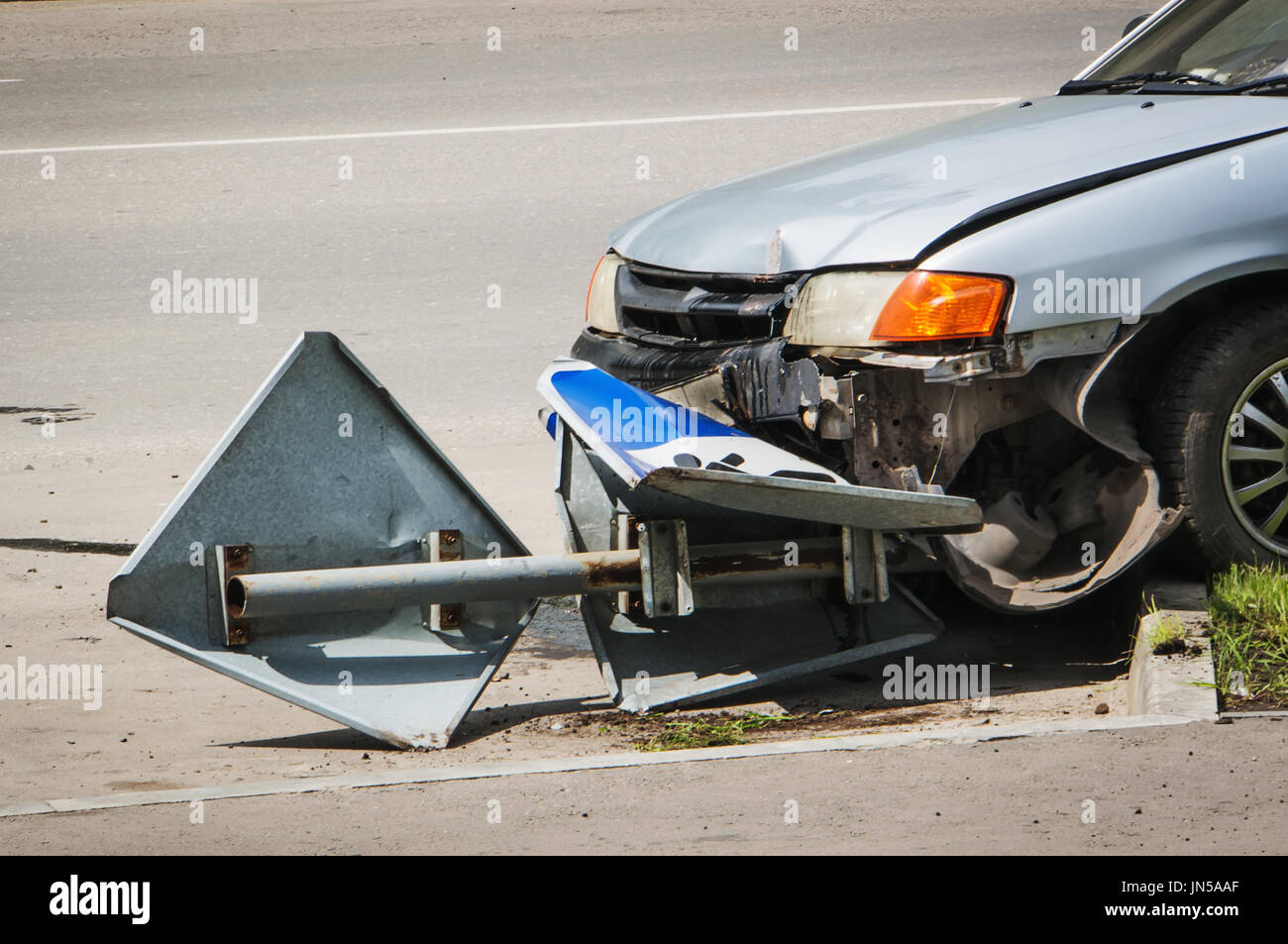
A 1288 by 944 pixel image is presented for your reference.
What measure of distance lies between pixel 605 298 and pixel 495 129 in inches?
225

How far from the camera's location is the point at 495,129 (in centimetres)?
1074

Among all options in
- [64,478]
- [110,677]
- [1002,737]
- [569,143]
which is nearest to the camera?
[1002,737]

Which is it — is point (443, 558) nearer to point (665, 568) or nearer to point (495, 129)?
point (665, 568)

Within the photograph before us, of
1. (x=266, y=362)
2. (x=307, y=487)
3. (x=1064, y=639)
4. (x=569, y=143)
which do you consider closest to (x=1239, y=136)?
(x=1064, y=639)

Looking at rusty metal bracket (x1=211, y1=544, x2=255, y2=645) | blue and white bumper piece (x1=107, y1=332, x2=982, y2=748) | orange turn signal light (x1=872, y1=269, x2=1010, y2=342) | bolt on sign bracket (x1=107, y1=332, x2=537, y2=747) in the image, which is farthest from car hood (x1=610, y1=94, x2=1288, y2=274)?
rusty metal bracket (x1=211, y1=544, x2=255, y2=645)

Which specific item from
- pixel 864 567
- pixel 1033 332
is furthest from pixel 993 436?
pixel 864 567

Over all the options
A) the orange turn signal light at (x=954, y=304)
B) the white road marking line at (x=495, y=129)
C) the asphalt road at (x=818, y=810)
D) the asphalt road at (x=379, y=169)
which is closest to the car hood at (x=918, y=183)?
the orange turn signal light at (x=954, y=304)

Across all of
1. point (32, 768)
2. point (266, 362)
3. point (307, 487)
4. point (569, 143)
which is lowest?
point (32, 768)

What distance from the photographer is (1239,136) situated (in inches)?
182

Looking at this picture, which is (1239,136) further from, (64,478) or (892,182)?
(64,478)

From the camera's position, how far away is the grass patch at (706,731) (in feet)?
14.6

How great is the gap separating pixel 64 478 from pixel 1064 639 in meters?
4.36

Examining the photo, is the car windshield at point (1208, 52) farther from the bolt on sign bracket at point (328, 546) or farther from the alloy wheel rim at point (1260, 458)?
the bolt on sign bracket at point (328, 546)

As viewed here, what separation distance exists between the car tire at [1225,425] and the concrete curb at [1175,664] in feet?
0.54
